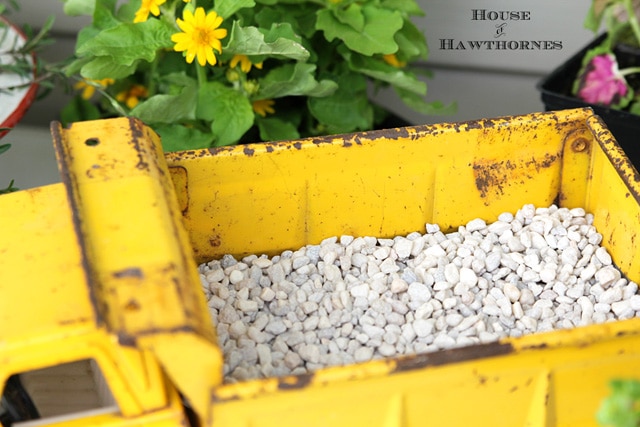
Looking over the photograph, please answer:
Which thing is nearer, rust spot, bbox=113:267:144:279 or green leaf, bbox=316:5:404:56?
rust spot, bbox=113:267:144:279

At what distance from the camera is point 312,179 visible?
101 cm

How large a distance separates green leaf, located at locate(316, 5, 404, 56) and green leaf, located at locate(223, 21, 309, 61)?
113 mm

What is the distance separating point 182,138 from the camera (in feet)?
3.82

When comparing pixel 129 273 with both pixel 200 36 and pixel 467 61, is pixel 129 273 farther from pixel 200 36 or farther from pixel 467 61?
pixel 467 61

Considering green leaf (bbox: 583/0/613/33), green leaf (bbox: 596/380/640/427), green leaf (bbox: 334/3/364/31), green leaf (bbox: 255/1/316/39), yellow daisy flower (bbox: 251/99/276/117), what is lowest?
green leaf (bbox: 596/380/640/427)

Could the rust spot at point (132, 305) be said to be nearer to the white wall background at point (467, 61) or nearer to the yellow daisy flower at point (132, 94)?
the yellow daisy flower at point (132, 94)

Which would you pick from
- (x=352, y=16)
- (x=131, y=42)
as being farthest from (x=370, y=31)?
(x=131, y=42)

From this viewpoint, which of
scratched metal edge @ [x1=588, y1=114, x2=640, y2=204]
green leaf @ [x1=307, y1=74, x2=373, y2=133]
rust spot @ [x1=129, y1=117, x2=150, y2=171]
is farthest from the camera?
green leaf @ [x1=307, y1=74, x2=373, y2=133]

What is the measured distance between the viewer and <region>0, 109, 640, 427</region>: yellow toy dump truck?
0.69 metres

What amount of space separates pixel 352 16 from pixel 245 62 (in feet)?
0.59

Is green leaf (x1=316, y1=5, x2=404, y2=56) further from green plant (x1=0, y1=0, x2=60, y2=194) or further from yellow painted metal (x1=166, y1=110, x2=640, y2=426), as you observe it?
green plant (x1=0, y1=0, x2=60, y2=194)

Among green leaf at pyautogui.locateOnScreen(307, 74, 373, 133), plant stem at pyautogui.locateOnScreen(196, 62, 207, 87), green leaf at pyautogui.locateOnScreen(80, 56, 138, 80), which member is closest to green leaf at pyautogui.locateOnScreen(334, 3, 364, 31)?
green leaf at pyautogui.locateOnScreen(307, 74, 373, 133)

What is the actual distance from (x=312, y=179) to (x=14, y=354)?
0.44 meters

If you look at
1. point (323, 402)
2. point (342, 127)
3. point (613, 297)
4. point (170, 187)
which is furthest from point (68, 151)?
point (613, 297)
